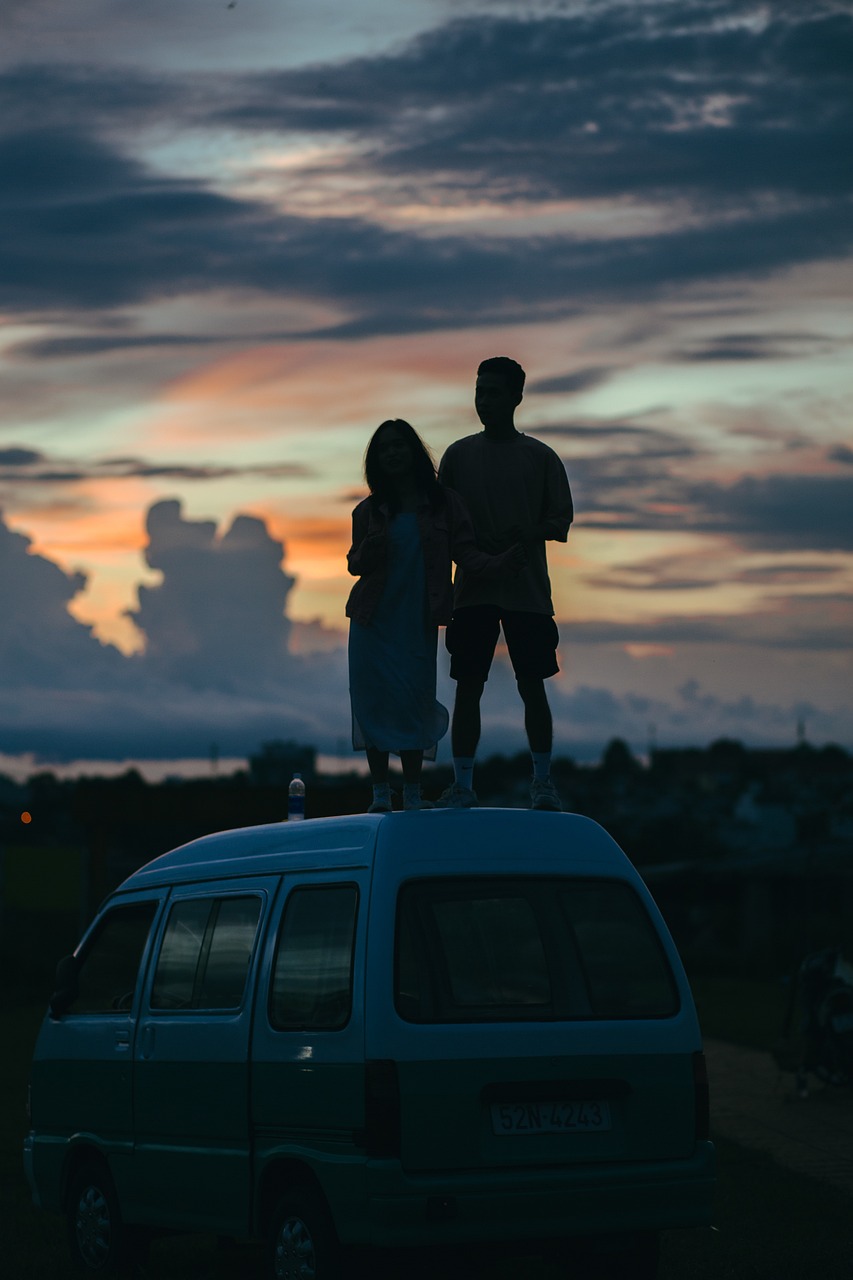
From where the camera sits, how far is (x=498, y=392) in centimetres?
944

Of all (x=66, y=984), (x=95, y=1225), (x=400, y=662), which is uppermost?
(x=400, y=662)

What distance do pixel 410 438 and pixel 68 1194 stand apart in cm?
416

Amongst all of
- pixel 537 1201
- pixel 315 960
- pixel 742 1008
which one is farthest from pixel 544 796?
pixel 742 1008

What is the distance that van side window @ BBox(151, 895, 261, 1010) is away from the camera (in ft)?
27.8

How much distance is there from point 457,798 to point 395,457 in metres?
1.61

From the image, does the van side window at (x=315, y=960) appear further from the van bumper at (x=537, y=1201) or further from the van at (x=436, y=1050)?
the van bumper at (x=537, y=1201)

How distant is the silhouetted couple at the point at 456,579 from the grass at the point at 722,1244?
2417 millimetres

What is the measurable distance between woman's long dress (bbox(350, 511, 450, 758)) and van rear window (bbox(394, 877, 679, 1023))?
1451 millimetres

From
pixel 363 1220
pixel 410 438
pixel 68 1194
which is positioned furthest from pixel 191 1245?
pixel 410 438

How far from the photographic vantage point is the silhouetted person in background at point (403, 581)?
9.16 meters

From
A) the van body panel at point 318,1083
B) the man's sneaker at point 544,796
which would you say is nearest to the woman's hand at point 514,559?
the man's sneaker at point 544,796

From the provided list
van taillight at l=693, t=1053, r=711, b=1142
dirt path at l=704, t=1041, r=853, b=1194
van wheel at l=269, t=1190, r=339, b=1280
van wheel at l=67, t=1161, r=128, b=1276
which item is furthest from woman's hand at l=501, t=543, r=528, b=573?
dirt path at l=704, t=1041, r=853, b=1194

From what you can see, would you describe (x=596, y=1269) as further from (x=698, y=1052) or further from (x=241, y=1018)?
(x=241, y=1018)

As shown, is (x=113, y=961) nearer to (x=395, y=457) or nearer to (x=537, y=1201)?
(x=395, y=457)
